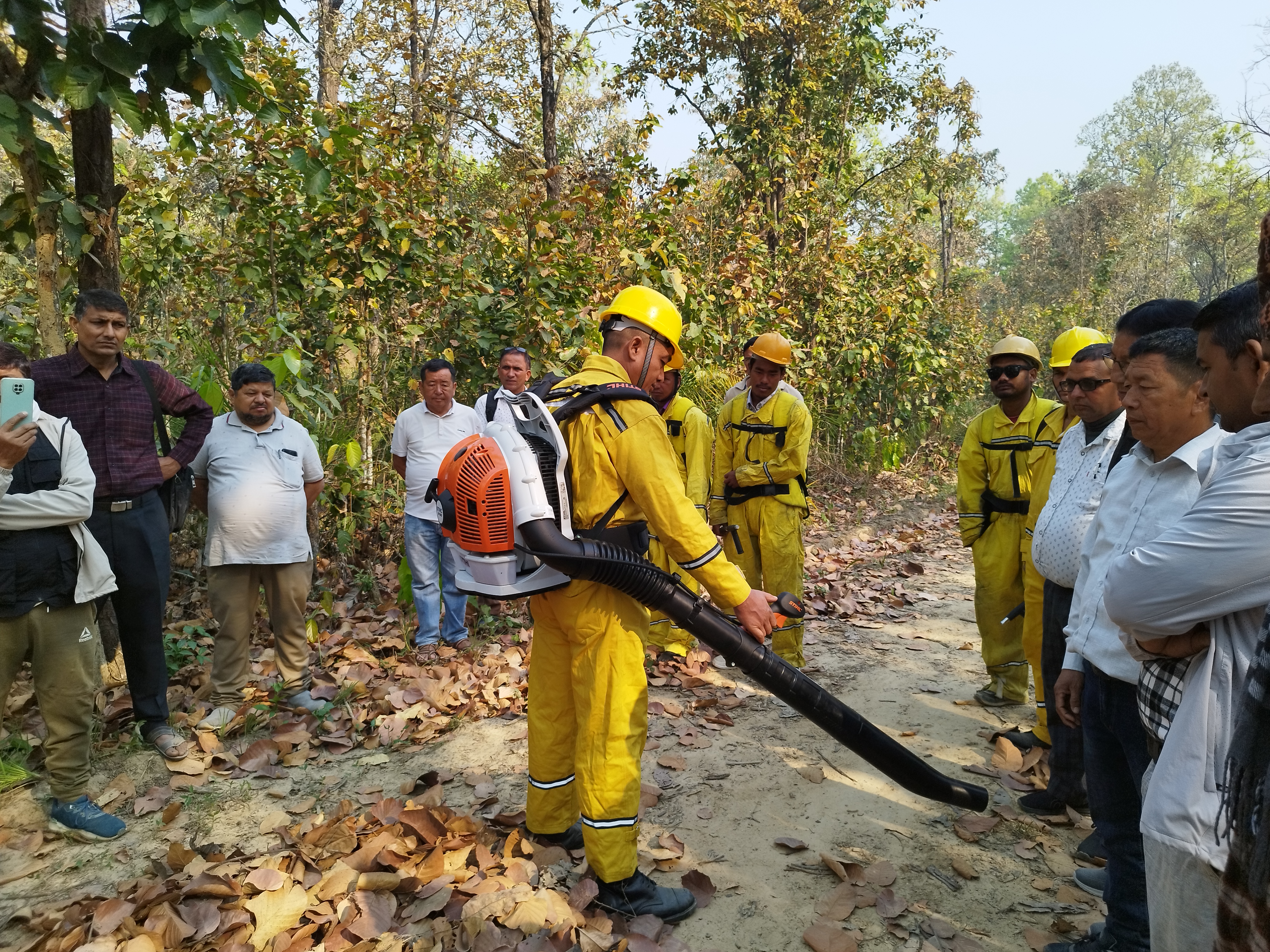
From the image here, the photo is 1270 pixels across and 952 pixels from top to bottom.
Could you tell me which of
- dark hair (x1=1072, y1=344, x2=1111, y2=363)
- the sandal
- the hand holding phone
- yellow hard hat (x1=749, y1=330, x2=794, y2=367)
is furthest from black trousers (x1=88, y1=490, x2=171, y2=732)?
dark hair (x1=1072, y1=344, x2=1111, y2=363)

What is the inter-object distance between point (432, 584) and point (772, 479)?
255cm

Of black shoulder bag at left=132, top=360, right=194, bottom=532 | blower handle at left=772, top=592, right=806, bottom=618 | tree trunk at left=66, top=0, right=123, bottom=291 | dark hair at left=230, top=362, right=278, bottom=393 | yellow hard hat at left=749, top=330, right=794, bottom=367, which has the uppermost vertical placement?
tree trunk at left=66, top=0, right=123, bottom=291

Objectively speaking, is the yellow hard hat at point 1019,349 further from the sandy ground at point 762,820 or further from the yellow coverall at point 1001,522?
the sandy ground at point 762,820

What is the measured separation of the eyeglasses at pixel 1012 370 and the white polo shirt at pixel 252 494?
427cm

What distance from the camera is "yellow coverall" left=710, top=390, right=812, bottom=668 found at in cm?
532

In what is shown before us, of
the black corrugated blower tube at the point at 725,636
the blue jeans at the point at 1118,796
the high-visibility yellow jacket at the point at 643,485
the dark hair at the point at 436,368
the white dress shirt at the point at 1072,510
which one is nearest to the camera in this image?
the blue jeans at the point at 1118,796

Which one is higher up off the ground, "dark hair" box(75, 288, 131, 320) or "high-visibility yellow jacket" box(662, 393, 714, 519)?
"dark hair" box(75, 288, 131, 320)

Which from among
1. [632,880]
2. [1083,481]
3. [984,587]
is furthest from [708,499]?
[632,880]

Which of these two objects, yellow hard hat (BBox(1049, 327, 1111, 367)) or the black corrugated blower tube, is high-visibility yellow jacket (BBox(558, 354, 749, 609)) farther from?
yellow hard hat (BBox(1049, 327, 1111, 367))

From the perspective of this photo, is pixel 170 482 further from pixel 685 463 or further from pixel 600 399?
pixel 685 463

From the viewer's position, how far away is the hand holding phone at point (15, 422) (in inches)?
122

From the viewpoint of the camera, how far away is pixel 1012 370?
15.1 feet

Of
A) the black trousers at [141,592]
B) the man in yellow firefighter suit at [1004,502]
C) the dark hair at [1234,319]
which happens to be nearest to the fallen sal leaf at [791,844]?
the man in yellow firefighter suit at [1004,502]

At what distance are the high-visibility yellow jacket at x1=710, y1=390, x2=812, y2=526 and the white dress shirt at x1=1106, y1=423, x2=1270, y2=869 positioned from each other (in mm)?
3689
